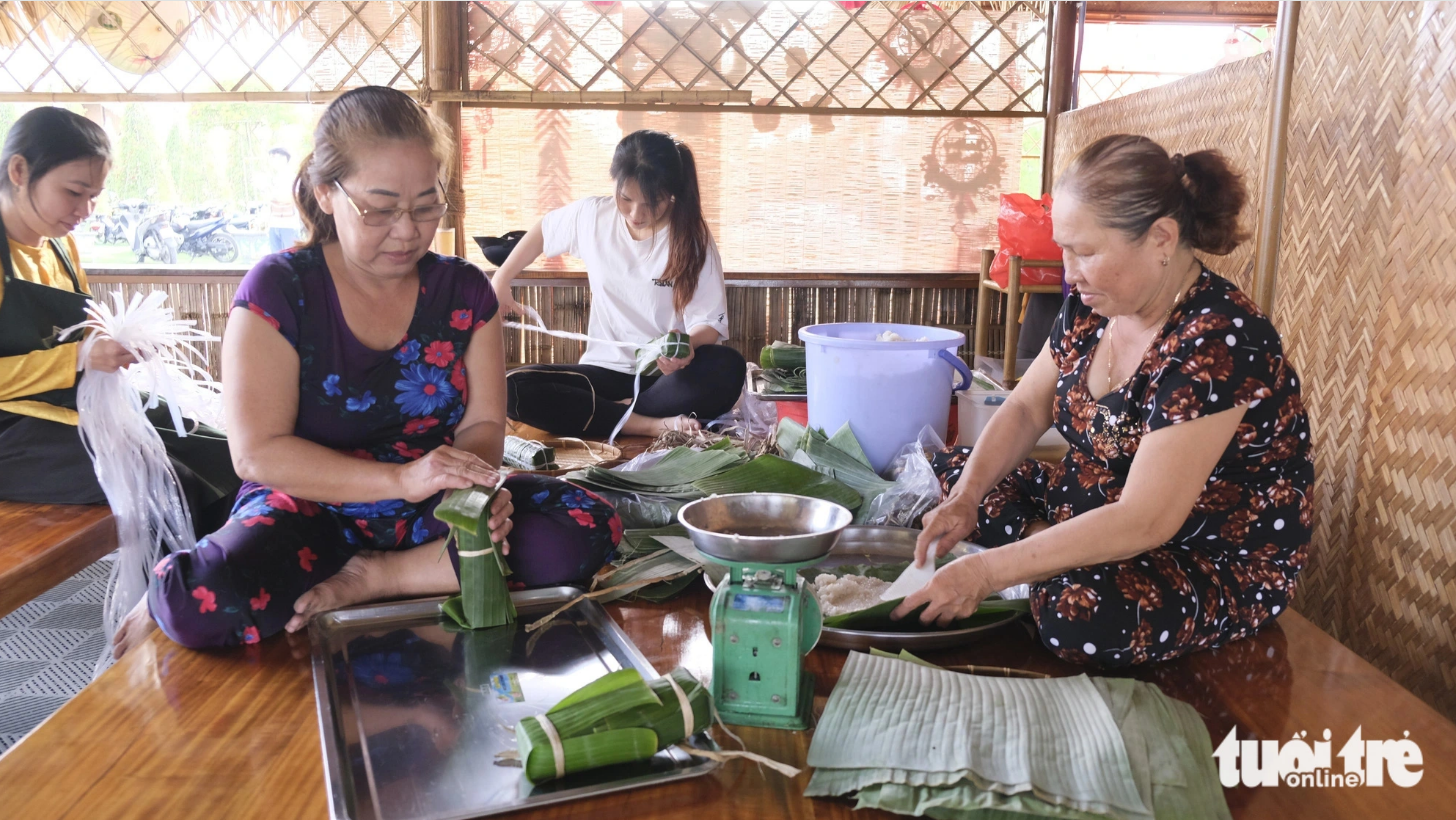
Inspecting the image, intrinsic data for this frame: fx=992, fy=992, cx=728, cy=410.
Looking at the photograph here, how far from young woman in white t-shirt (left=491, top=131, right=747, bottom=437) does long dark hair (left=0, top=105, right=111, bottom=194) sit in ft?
4.60

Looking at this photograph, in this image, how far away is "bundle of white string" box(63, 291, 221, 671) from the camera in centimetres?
218

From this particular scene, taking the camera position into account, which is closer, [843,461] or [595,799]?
[595,799]

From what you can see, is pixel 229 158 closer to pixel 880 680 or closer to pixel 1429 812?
pixel 880 680

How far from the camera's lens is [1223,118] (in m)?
2.96

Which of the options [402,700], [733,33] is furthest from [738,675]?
[733,33]

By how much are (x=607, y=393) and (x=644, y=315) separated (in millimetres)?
301

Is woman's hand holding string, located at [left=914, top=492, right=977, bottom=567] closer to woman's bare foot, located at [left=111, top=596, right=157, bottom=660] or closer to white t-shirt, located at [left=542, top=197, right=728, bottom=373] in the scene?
woman's bare foot, located at [left=111, top=596, right=157, bottom=660]

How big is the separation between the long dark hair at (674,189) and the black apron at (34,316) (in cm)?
154

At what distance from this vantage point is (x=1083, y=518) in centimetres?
139

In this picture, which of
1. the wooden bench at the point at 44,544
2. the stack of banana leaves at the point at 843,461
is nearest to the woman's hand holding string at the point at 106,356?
the wooden bench at the point at 44,544

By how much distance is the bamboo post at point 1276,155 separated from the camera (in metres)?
2.32

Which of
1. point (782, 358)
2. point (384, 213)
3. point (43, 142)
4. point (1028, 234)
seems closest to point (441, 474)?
point (384, 213)

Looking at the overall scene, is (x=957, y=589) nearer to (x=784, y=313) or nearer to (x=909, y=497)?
(x=909, y=497)

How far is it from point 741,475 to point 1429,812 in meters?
1.29
